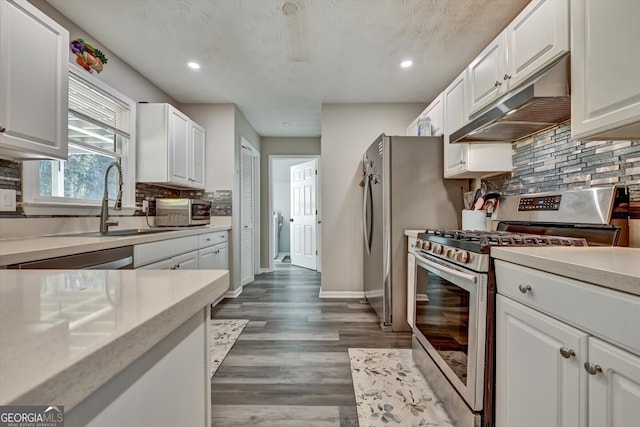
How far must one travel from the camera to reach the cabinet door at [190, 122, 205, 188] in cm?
331

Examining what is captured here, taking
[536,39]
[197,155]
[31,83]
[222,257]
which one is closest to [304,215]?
[222,257]

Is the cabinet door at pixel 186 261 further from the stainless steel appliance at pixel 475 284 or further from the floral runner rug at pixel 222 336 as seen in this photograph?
the stainless steel appliance at pixel 475 284

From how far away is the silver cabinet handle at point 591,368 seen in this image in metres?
0.79

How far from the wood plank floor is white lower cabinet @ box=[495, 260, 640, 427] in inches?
32.1

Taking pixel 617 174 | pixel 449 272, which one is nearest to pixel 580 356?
pixel 449 272

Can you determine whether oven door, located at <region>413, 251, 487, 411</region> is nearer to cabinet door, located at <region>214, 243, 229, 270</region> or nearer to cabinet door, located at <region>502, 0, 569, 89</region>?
cabinet door, located at <region>502, 0, 569, 89</region>

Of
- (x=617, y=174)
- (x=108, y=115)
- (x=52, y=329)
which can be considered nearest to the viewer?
(x=52, y=329)

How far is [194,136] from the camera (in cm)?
334

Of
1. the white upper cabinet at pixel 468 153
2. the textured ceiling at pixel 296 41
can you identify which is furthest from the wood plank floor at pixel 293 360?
the textured ceiling at pixel 296 41

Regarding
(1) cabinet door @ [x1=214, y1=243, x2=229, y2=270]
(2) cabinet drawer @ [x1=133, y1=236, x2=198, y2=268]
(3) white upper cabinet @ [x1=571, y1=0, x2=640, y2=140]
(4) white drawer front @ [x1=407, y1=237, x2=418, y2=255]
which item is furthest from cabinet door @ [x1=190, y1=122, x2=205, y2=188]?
(3) white upper cabinet @ [x1=571, y1=0, x2=640, y2=140]

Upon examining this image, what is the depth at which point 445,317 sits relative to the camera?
161cm

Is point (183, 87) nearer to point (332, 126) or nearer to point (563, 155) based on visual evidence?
point (332, 126)

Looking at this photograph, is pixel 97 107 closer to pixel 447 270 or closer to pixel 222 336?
pixel 222 336

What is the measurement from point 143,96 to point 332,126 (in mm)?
2062
